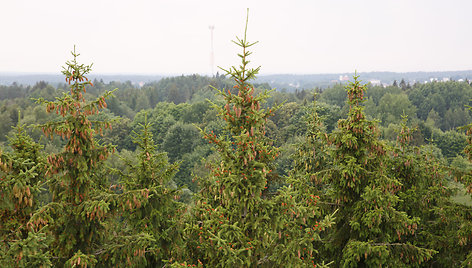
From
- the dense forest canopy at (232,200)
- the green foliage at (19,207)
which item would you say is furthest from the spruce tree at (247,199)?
the green foliage at (19,207)

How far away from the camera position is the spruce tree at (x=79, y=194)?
29.9ft

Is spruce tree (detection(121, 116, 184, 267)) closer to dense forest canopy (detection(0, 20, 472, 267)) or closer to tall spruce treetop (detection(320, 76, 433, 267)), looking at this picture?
dense forest canopy (detection(0, 20, 472, 267))

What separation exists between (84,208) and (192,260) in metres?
3.62

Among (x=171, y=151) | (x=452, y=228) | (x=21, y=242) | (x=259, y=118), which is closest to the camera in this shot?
(x=21, y=242)

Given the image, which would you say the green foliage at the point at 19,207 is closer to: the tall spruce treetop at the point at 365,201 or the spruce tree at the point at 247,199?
the spruce tree at the point at 247,199

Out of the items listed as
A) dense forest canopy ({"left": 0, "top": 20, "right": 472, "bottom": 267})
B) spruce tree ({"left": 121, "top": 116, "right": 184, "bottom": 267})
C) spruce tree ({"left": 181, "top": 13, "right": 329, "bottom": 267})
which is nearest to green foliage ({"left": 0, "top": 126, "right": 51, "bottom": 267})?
dense forest canopy ({"left": 0, "top": 20, "right": 472, "bottom": 267})

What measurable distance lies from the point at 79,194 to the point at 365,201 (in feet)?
27.3

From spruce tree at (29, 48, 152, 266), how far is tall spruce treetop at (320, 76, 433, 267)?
6.17m

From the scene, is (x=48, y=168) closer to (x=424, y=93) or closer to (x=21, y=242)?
(x=21, y=242)

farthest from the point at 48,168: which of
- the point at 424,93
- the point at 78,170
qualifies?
the point at 424,93

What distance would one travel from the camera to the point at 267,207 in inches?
329

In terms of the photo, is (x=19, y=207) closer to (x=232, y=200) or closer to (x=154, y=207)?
(x=154, y=207)

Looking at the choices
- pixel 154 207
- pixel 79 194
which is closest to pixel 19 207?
pixel 79 194

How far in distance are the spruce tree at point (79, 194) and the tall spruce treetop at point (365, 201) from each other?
6.17m
